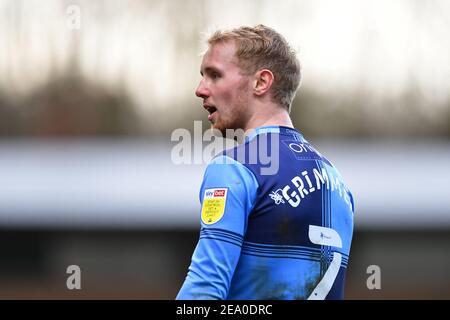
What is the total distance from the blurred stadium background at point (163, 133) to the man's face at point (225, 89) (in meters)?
5.87

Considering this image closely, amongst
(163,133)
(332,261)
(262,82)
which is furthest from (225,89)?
(163,133)

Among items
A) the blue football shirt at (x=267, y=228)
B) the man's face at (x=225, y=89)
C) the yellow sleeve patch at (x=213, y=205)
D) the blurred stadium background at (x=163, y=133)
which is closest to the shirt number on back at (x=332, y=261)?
the blue football shirt at (x=267, y=228)

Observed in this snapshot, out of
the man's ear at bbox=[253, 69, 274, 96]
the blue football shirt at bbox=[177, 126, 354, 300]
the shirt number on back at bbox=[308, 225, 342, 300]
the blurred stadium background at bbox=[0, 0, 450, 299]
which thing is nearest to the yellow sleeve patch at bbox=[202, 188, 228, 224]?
the blue football shirt at bbox=[177, 126, 354, 300]

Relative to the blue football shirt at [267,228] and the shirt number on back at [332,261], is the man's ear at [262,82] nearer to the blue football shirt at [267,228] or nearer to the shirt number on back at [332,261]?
the blue football shirt at [267,228]

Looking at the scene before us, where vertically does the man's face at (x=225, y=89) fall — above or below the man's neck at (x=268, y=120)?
above

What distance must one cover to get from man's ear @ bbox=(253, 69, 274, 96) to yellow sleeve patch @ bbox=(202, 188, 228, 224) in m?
0.44

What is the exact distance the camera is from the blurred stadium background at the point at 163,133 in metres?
8.46

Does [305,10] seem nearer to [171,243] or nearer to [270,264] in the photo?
[171,243]

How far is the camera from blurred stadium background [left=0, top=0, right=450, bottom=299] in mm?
8461

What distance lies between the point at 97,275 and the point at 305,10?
404 centimetres

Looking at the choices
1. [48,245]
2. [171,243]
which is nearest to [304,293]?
[171,243]

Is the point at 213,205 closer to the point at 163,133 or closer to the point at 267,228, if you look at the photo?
the point at 267,228

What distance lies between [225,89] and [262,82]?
130 mm

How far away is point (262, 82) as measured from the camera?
7.90 ft
